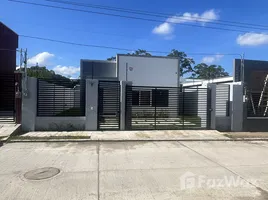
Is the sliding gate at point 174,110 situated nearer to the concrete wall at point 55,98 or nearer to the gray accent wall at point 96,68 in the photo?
the concrete wall at point 55,98

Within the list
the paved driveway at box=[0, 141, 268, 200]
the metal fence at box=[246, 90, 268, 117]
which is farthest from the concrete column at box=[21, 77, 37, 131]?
the metal fence at box=[246, 90, 268, 117]

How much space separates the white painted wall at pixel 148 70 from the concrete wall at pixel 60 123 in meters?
9.78

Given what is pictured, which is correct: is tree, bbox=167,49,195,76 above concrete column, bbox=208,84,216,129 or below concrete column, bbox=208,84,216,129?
above

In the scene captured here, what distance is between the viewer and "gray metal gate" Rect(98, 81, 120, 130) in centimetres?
1324

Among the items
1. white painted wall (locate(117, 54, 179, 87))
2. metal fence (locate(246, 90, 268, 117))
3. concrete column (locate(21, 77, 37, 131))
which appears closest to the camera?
concrete column (locate(21, 77, 37, 131))

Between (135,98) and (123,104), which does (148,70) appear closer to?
(135,98)

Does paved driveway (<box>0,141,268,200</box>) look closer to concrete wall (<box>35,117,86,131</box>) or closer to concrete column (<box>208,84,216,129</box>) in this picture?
concrete wall (<box>35,117,86,131</box>)

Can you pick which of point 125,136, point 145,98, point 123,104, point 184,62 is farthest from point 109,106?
point 184,62

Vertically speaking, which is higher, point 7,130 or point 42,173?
point 7,130

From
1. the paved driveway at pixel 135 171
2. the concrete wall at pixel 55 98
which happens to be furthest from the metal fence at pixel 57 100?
the paved driveway at pixel 135 171

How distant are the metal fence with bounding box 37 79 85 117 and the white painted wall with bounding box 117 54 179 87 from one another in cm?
922

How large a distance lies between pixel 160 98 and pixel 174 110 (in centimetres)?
104

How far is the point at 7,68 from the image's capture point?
20.4 metres

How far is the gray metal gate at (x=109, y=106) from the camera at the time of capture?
13.2 metres
